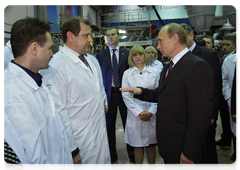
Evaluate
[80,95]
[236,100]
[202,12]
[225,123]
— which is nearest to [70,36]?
[80,95]

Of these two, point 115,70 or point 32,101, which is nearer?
point 32,101

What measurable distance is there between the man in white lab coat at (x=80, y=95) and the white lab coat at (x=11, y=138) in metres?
0.77

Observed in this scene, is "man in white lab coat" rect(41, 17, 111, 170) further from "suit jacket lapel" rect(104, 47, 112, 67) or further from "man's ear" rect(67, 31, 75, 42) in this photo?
"suit jacket lapel" rect(104, 47, 112, 67)

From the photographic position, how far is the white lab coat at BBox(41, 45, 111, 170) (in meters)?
1.78

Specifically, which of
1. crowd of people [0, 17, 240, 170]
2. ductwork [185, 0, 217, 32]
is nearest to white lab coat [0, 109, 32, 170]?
crowd of people [0, 17, 240, 170]

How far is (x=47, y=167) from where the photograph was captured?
3.36 ft

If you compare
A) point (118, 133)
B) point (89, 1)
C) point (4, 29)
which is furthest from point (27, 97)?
point (89, 1)

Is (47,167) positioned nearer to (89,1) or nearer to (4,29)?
(4,29)

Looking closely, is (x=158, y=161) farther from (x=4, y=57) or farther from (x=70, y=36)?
(x=4, y=57)

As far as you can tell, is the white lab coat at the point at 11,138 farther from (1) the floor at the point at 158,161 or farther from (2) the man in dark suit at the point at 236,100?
(1) the floor at the point at 158,161

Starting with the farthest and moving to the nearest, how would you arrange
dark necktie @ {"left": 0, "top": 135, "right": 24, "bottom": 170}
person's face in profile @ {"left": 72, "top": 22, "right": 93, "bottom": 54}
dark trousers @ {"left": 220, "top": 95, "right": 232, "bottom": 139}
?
dark trousers @ {"left": 220, "top": 95, "right": 232, "bottom": 139}, person's face in profile @ {"left": 72, "top": 22, "right": 93, "bottom": 54}, dark necktie @ {"left": 0, "top": 135, "right": 24, "bottom": 170}

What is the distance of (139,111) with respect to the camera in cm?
252

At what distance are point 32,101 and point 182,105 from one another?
3.64 feet

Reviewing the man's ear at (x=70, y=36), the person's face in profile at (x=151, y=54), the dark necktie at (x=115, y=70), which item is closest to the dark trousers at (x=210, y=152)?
the dark necktie at (x=115, y=70)
